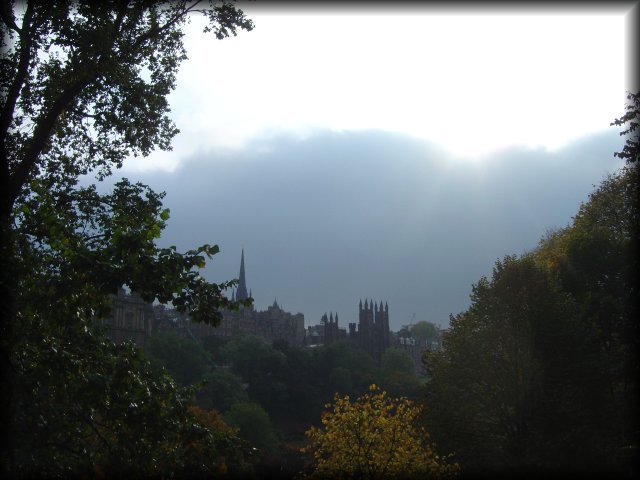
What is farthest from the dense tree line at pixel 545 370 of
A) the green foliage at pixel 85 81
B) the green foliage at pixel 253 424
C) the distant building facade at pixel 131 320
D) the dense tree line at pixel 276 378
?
the distant building facade at pixel 131 320

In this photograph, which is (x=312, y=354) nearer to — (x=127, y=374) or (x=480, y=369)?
(x=480, y=369)

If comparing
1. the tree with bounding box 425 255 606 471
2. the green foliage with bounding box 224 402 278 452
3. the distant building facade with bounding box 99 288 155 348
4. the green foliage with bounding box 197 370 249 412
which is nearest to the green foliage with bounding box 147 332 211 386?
the distant building facade with bounding box 99 288 155 348

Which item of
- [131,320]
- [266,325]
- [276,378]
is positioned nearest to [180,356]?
[276,378]

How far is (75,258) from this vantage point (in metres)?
8.47

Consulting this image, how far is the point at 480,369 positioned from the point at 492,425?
7.57 ft

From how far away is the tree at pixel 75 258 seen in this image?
28.2 ft

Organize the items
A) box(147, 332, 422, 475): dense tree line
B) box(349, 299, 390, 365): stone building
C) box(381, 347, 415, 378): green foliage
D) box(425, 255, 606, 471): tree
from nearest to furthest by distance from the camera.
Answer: box(425, 255, 606, 471): tree → box(147, 332, 422, 475): dense tree line → box(381, 347, 415, 378): green foliage → box(349, 299, 390, 365): stone building

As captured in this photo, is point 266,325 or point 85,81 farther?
point 266,325

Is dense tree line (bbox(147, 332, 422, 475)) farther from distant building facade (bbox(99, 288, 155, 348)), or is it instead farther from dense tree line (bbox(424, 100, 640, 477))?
dense tree line (bbox(424, 100, 640, 477))

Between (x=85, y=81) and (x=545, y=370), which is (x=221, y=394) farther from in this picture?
(x=85, y=81)

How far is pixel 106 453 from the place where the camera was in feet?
32.3

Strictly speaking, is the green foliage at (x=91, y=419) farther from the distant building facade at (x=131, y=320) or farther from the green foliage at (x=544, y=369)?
the distant building facade at (x=131, y=320)

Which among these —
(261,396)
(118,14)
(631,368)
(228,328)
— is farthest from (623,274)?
(228,328)

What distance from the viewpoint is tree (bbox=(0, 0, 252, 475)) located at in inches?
338
